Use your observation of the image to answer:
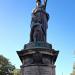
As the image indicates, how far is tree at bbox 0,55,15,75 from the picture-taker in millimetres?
39650

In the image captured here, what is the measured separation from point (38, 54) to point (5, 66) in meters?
27.0

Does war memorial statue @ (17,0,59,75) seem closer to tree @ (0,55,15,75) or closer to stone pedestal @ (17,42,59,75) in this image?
stone pedestal @ (17,42,59,75)

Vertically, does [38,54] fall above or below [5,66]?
below

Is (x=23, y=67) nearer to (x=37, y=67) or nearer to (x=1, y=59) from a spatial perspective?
(x=37, y=67)

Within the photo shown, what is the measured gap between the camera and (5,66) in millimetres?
40406

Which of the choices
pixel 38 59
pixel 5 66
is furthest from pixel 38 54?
pixel 5 66

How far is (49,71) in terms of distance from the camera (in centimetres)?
1431

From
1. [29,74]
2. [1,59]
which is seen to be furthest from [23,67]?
[1,59]

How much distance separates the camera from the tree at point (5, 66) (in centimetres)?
3965

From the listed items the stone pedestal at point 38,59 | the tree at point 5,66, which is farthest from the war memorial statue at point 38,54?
the tree at point 5,66

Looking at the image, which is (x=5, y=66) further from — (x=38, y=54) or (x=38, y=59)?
(x=38, y=54)

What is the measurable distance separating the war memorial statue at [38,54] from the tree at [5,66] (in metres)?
24.9

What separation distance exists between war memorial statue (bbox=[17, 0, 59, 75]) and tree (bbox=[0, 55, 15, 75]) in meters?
24.9

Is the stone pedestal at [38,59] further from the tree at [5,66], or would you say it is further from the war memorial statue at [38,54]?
the tree at [5,66]
